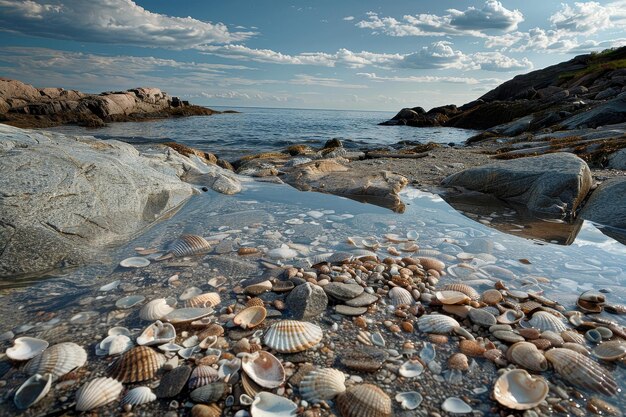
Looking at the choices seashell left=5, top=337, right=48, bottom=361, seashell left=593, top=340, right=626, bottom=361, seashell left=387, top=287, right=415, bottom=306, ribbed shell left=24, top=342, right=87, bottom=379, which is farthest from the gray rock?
seashell left=593, top=340, right=626, bottom=361

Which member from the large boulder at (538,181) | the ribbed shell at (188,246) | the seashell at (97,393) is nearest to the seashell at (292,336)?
the seashell at (97,393)

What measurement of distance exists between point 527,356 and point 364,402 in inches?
46.2

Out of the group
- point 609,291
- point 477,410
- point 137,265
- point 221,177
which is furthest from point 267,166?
point 477,410

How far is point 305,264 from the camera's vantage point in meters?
3.86

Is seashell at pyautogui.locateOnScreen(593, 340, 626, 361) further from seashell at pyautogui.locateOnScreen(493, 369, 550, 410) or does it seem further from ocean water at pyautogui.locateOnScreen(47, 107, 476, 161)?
ocean water at pyautogui.locateOnScreen(47, 107, 476, 161)

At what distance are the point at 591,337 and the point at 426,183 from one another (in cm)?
598

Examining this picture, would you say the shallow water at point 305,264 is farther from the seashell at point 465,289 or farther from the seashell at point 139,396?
the seashell at point 465,289

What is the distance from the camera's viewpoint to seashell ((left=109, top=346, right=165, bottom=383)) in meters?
2.12

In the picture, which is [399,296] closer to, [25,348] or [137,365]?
[137,365]

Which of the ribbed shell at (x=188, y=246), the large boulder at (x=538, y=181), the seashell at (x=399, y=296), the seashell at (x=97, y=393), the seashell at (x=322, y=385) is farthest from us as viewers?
the large boulder at (x=538, y=181)

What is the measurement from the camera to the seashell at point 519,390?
197 cm

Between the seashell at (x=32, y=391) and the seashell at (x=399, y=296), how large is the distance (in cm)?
244

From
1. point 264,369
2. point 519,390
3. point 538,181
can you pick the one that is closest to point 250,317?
point 264,369

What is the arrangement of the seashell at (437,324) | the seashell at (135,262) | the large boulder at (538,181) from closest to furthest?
the seashell at (437,324) < the seashell at (135,262) < the large boulder at (538,181)
